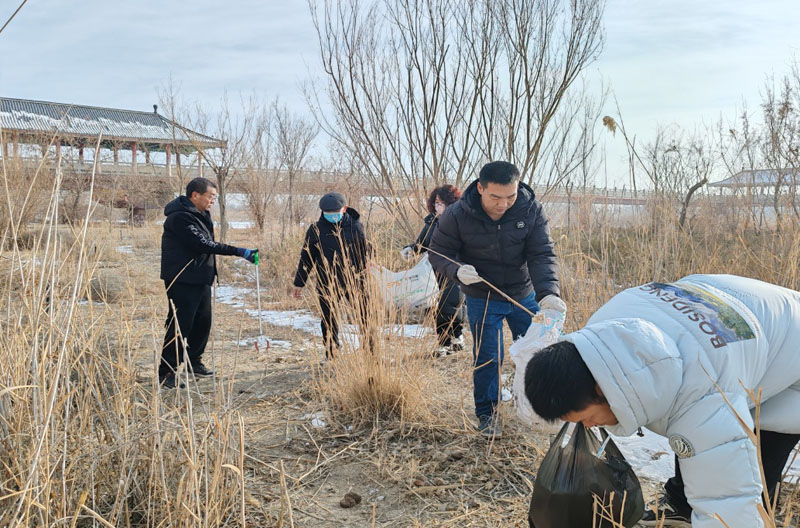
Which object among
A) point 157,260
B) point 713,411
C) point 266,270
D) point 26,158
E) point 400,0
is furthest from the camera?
point 157,260

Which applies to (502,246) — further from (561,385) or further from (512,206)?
(561,385)

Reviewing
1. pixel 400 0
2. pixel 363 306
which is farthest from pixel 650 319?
pixel 400 0

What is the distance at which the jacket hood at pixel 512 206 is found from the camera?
2.70 meters

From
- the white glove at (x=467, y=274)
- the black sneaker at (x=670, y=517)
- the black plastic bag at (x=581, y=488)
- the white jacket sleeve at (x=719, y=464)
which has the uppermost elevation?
the white glove at (x=467, y=274)

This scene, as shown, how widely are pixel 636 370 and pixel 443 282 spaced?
3.15 meters

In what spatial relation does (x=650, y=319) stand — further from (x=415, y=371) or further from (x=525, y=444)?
(x=415, y=371)

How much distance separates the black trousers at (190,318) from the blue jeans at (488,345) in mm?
1943

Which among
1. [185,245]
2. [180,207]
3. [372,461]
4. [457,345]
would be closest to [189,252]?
[185,245]

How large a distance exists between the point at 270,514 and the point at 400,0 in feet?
14.6

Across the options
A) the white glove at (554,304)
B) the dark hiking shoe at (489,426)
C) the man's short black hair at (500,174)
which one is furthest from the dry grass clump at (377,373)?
the man's short black hair at (500,174)

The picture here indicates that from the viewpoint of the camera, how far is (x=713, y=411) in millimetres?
1182

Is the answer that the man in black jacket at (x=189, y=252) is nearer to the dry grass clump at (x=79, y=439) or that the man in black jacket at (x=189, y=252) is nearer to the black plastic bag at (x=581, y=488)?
the dry grass clump at (x=79, y=439)

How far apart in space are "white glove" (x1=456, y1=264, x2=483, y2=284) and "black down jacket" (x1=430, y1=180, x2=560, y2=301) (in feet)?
0.17

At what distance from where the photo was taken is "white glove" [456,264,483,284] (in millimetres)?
2600
